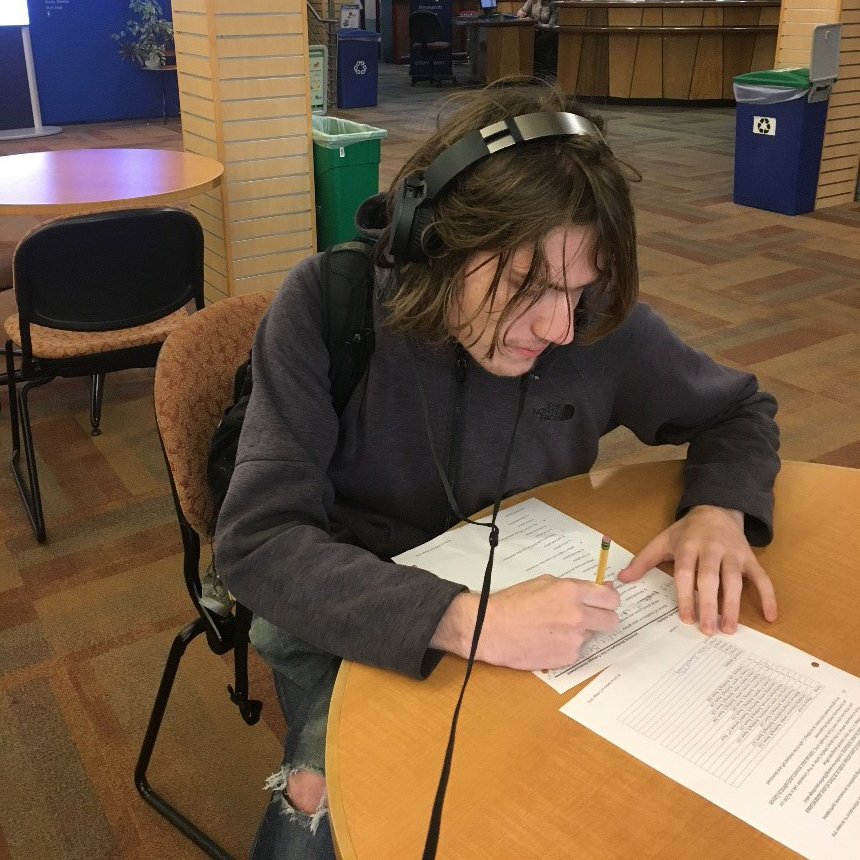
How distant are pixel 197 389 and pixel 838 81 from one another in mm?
5386

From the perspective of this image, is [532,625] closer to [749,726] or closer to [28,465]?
[749,726]

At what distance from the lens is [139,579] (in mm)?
2234

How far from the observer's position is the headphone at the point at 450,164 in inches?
34.8

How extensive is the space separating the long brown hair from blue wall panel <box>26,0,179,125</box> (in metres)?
8.37

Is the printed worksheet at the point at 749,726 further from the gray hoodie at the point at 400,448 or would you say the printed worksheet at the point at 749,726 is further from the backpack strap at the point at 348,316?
the backpack strap at the point at 348,316

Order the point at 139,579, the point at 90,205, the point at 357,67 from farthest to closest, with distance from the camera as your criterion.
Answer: the point at 357,67
the point at 90,205
the point at 139,579

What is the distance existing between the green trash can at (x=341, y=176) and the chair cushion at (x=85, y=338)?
4.40ft

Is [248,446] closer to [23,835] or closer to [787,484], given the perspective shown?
[787,484]

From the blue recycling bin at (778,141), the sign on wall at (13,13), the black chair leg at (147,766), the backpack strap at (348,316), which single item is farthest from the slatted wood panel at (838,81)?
the sign on wall at (13,13)

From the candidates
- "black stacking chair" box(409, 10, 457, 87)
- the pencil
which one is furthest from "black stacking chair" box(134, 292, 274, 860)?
"black stacking chair" box(409, 10, 457, 87)

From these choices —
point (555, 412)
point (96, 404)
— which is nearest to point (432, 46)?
point (96, 404)

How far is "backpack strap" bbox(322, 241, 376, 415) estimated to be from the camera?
3.44 ft

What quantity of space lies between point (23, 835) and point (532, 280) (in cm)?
133

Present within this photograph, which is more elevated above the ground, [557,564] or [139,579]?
[557,564]
